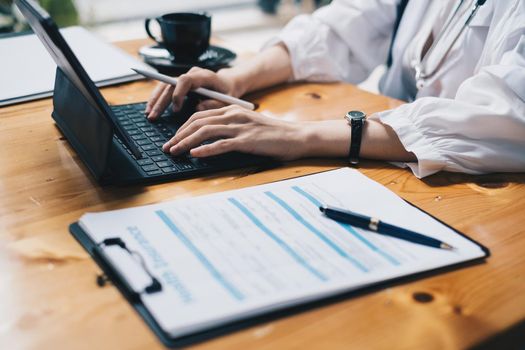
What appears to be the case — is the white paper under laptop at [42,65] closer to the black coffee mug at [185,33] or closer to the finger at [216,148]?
the black coffee mug at [185,33]

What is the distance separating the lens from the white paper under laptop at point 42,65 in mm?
1068

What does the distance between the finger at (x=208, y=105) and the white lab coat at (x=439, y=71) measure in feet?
0.86

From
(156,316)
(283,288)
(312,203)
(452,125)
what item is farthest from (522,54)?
(156,316)

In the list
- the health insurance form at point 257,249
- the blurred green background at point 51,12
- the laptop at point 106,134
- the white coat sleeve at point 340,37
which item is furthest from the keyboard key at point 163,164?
the blurred green background at point 51,12

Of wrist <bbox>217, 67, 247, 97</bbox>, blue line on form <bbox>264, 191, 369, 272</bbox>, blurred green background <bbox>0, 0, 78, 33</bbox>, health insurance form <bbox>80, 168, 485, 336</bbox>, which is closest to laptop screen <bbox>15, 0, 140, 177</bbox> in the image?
health insurance form <bbox>80, 168, 485, 336</bbox>

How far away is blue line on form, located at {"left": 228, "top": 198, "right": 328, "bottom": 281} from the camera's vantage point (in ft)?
1.88

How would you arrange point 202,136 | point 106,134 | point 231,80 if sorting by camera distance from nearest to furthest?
point 106,134 → point 202,136 → point 231,80

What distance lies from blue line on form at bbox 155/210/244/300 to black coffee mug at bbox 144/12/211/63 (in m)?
0.60

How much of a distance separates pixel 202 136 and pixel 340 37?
62 centimetres

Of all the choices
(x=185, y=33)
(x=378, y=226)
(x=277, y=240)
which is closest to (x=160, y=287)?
(x=277, y=240)

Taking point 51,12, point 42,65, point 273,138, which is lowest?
point 51,12

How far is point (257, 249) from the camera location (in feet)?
1.98

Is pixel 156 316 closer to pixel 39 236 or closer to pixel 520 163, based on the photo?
pixel 39 236

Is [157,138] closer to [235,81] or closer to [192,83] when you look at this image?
[192,83]
